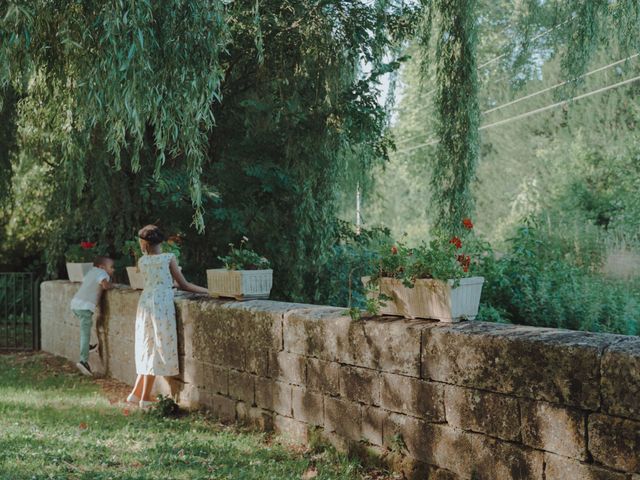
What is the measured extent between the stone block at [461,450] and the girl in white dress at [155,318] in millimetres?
2920

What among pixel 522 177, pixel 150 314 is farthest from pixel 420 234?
pixel 150 314

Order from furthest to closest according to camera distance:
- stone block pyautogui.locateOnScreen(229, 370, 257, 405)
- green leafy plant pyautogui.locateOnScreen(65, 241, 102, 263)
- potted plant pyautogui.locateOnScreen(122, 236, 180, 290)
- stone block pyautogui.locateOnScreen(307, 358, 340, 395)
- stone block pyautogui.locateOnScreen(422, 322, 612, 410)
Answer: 1. green leafy plant pyautogui.locateOnScreen(65, 241, 102, 263)
2. potted plant pyautogui.locateOnScreen(122, 236, 180, 290)
3. stone block pyautogui.locateOnScreen(229, 370, 257, 405)
4. stone block pyautogui.locateOnScreen(307, 358, 340, 395)
5. stone block pyautogui.locateOnScreen(422, 322, 612, 410)

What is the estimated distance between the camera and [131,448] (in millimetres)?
5473

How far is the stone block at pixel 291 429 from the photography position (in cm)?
546

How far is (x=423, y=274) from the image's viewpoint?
186 inches

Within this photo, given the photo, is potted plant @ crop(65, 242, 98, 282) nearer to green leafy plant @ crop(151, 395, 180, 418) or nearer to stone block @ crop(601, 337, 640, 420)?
green leafy plant @ crop(151, 395, 180, 418)

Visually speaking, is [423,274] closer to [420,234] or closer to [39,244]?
[39,244]

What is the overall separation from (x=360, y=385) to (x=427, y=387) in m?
0.63

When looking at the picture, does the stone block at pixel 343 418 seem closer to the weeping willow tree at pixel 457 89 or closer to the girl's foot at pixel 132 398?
the girl's foot at pixel 132 398

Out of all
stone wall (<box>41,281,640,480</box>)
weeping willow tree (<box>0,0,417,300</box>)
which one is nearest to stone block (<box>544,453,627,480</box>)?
stone wall (<box>41,281,640,480</box>)

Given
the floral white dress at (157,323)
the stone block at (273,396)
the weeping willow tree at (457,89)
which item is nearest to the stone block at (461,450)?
the stone block at (273,396)

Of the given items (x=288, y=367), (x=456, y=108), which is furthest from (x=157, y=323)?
(x=456, y=108)

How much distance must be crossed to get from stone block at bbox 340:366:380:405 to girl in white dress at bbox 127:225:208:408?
247cm

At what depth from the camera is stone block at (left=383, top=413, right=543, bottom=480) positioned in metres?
3.82
